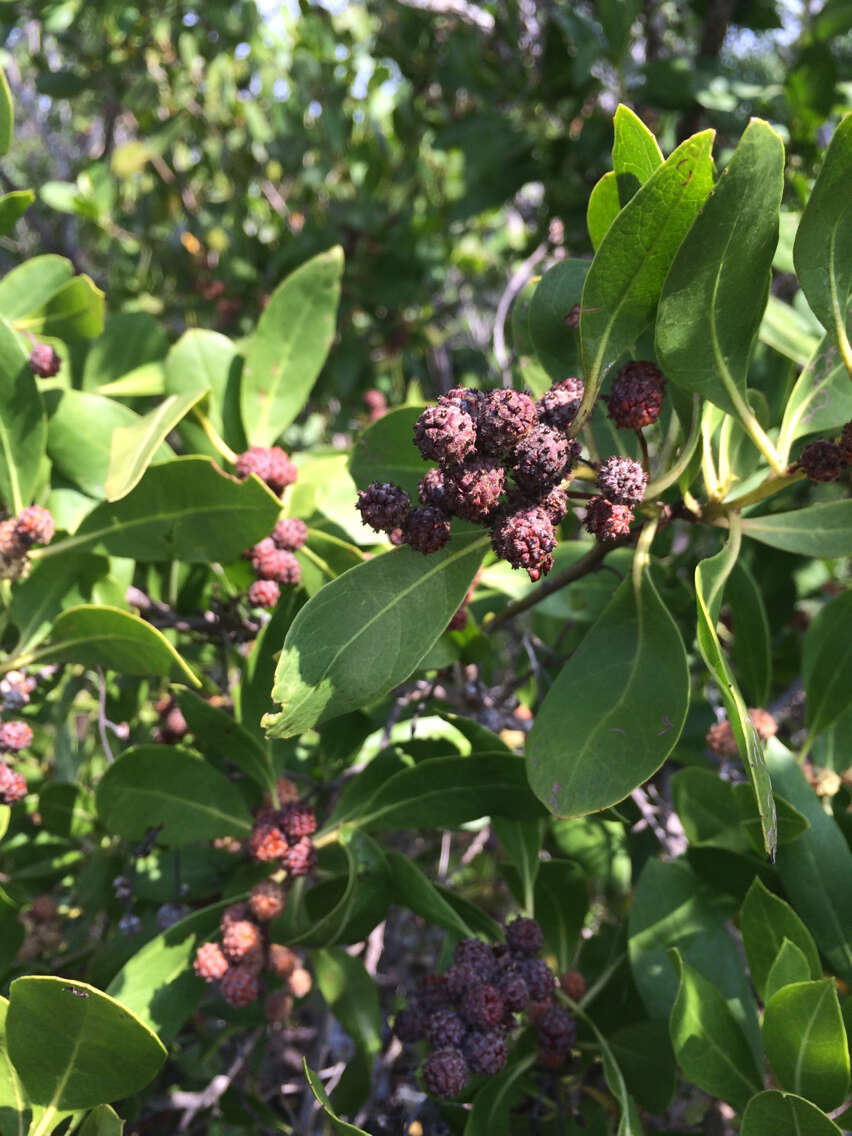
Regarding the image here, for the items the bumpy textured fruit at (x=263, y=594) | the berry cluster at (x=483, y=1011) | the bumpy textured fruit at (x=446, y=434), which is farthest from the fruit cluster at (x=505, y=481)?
the berry cluster at (x=483, y=1011)

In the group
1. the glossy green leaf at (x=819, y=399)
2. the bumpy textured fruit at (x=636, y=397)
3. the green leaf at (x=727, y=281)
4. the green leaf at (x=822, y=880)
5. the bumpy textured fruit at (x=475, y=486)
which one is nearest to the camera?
the green leaf at (x=727, y=281)

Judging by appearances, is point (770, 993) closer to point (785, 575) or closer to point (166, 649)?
point (166, 649)

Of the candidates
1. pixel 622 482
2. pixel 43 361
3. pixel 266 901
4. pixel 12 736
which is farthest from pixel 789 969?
pixel 43 361

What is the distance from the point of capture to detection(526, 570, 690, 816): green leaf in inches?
49.2

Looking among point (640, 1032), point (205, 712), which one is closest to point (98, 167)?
point (205, 712)

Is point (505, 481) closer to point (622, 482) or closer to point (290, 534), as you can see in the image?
point (622, 482)

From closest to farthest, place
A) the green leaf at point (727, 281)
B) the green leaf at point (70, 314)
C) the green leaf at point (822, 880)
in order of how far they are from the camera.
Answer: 1. the green leaf at point (727, 281)
2. the green leaf at point (822, 880)
3. the green leaf at point (70, 314)

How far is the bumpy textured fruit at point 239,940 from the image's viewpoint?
158cm

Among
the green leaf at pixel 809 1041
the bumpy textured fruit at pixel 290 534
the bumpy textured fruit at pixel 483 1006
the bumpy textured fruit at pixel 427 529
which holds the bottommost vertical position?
the bumpy textured fruit at pixel 483 1006

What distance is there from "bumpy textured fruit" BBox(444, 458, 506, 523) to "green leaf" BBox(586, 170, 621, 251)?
31 centimetres

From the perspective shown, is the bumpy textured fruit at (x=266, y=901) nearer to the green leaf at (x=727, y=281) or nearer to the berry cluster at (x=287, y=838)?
the berry cluster at (x=287, y=838)

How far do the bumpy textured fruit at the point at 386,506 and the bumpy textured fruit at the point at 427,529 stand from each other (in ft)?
0.04

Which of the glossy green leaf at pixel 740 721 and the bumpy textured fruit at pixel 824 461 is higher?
the bumpy textured fruit at pixel 824 461

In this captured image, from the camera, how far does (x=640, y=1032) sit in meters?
1.62
